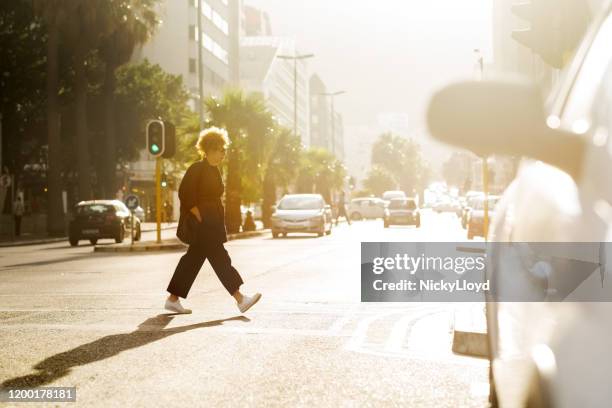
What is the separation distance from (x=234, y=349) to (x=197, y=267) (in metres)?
2.69

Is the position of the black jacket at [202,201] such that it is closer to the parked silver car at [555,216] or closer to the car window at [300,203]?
the parked silver car at [555,216]

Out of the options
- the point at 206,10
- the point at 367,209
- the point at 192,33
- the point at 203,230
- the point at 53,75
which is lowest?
the point at 367,209

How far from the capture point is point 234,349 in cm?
688

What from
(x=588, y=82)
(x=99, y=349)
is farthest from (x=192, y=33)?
(x=588, y=82)

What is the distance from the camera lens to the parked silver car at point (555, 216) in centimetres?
196

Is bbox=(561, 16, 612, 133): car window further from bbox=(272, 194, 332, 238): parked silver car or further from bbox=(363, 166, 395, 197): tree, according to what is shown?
bbox=(363, 166, 395, 197): tree

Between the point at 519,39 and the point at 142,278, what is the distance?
30.7 feet

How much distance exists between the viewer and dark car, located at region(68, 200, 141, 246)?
103ft

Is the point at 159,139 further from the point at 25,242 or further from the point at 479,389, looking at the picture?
the point at 479,389

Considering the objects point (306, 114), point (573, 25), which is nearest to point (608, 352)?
point (573, 25)

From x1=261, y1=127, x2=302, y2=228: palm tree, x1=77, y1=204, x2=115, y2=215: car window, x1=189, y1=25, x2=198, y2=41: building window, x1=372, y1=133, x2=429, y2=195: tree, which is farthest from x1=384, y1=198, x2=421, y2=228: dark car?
x1=372, y1=133, x2=429, y2=195: tree

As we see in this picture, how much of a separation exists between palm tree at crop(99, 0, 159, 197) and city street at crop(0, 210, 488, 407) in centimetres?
2995

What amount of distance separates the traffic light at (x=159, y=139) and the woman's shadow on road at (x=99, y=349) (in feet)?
51.4

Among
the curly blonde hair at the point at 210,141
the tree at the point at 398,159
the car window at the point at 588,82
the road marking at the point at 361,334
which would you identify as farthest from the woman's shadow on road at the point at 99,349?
the tree at the point at 398,159
